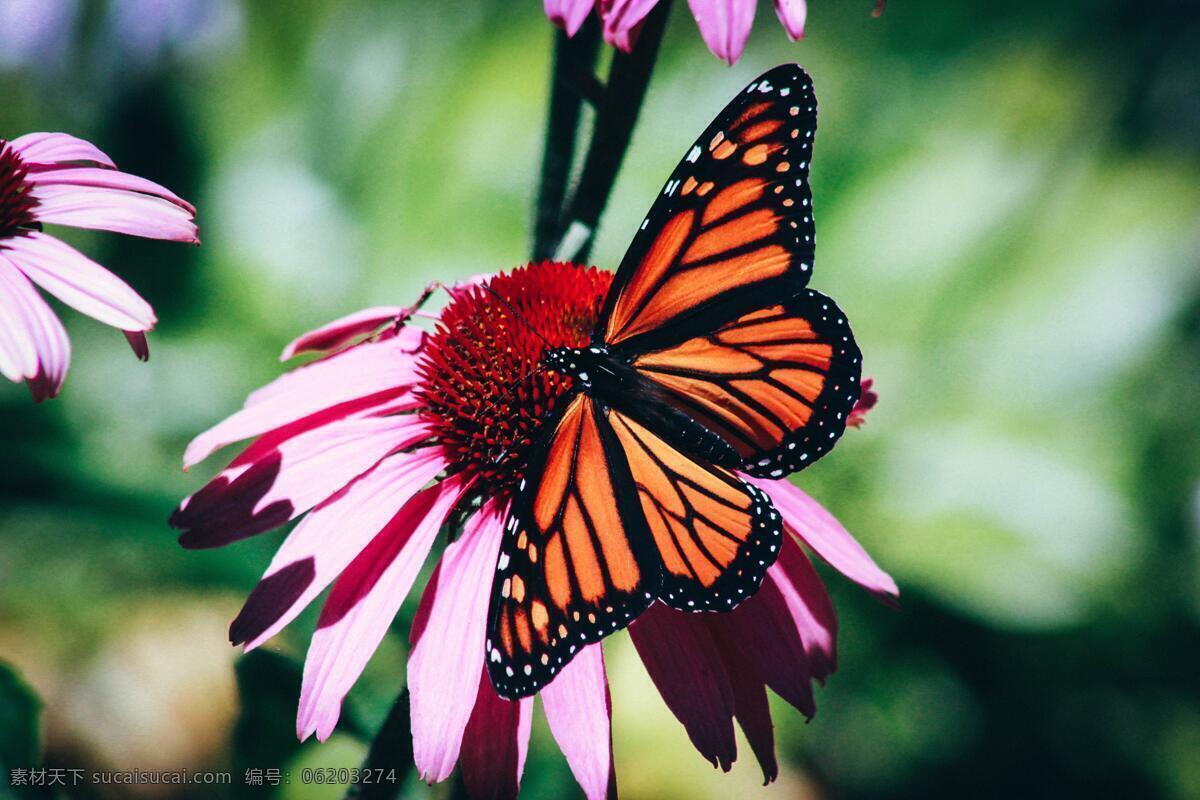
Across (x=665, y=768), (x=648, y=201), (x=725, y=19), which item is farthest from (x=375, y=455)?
(x=648, y=201)

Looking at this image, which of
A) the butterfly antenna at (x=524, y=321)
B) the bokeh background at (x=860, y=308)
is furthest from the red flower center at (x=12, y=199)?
the bokeh background at (x=860, y=308)

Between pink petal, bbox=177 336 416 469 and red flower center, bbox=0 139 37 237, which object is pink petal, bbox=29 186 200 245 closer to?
red flower center, bbox=0 139 37 237

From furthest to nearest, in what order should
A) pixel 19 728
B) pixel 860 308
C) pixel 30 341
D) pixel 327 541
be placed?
pixel 860 308 < pixel 19 728 < pixel 327 541 < pixel 30 341

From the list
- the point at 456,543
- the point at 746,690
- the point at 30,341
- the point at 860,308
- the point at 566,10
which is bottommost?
the point at 746,690

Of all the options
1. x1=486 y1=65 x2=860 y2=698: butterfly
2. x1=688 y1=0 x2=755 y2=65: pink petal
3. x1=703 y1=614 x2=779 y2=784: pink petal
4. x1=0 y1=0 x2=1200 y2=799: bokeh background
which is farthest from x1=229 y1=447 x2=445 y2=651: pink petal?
x1=0 y1=0 x2=1200 y2=799: bokeh background

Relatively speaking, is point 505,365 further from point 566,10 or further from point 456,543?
point 566,10

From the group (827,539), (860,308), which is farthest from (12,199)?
(860,308)
